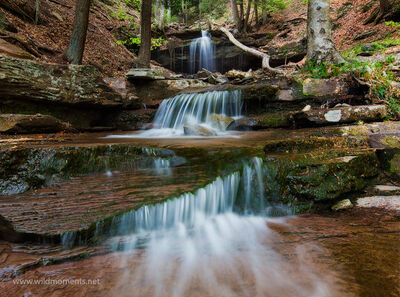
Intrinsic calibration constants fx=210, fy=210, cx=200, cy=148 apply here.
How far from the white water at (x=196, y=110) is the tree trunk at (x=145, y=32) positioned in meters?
3.09

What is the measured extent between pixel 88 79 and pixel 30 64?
4.54 ft

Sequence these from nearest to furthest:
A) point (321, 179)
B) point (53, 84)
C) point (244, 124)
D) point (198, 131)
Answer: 1. point (321, 179)
2. point (198, 131)
3. point (53, 84)
4. point (244, 124)

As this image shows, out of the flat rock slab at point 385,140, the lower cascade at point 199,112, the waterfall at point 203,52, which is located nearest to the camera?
the flat rock slab at point 385,140

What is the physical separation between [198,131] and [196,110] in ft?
5.75

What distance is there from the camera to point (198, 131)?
5250mm

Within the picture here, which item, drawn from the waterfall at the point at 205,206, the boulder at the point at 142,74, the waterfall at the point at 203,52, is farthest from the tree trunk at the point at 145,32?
the waterfall at the point at 205,206

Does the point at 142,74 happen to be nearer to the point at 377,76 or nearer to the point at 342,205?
the point at 377,76

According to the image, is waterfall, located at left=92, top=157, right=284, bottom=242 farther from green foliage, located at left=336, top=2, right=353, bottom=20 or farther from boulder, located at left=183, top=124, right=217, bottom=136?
green foliage, located at left=336, top=2, right=353, bottom=20

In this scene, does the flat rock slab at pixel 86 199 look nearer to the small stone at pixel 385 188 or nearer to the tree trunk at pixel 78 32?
the small stone at pixel 385 188

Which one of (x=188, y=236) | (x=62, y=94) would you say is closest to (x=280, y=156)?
(x=188, y=236)

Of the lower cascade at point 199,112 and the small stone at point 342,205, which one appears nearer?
the small stone at point 342,205

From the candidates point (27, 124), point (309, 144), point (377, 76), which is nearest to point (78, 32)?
point (27, 124)

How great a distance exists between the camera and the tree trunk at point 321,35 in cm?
622

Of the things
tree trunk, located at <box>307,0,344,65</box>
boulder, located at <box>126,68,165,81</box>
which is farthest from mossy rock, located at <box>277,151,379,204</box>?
boulder, located at <box>126,68,165,81</box>
